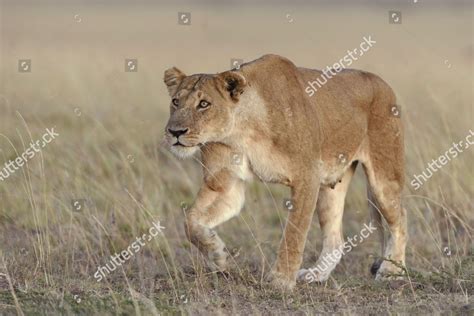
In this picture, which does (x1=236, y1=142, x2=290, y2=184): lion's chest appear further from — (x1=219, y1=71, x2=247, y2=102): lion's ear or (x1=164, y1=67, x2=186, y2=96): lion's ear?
(x1=164, y1=67, x2=186, y2=96): lion's ear

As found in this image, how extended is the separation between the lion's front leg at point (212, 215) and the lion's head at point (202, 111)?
53 centimetres

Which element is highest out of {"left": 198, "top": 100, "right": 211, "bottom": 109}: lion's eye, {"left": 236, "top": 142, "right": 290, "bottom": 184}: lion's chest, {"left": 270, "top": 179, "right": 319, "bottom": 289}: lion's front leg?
{"left": 198, "top": 100, "right": 211, "bottom": 109}: lion's eye

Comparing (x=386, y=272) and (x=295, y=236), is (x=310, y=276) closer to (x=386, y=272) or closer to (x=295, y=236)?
(x=386, y=272)

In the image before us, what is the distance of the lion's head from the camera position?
313 inches

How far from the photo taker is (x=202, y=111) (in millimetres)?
8102

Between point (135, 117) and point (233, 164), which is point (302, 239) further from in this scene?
point (135, 117)

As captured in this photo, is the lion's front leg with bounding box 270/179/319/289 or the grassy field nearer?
the grassy field

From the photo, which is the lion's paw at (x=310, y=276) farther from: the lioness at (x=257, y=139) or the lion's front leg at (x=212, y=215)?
the lion's front leg at (x=212, y=215)

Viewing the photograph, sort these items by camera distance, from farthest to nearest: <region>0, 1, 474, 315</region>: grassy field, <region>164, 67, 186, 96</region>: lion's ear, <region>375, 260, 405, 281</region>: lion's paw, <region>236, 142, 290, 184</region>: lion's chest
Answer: <region>375, 260, 405, 281</region>: lion's paw → <region>164, 67, 186, 96</region>: lion's ear → <region>236, 142, 290, 184</region>: lion's chest → <region>0, 1, 474, 315</region>: grassy field

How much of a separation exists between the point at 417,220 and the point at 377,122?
6.08ft

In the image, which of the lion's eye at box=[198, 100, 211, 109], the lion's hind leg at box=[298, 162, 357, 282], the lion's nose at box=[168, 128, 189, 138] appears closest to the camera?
the lion's nose at box=[168, 128, 189, 138]

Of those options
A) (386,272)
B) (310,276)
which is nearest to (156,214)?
(310,276)

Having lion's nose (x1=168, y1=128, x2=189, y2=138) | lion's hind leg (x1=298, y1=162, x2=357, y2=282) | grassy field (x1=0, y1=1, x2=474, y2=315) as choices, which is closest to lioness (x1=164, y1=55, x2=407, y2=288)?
lion's nose (x1=168, y1=128, x2=189, y2=138)

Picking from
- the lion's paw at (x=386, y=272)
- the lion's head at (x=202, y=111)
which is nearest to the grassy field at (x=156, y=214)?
the lion's paw at (x=386, y=272)
